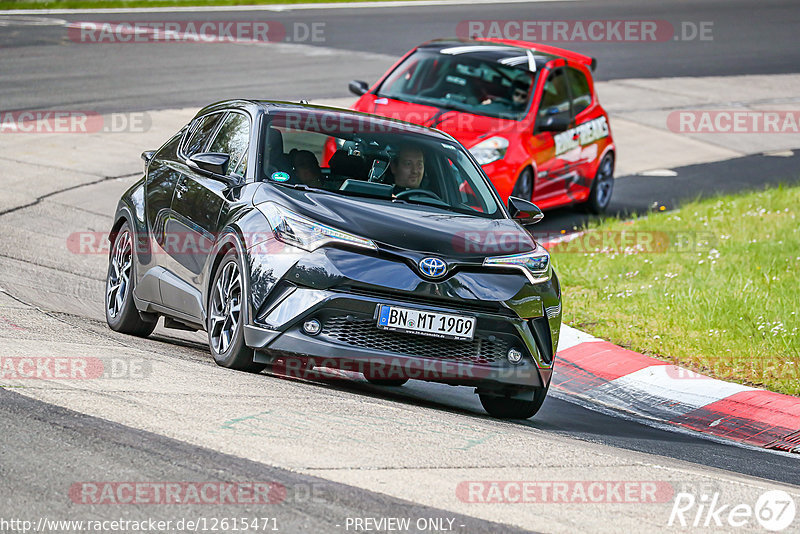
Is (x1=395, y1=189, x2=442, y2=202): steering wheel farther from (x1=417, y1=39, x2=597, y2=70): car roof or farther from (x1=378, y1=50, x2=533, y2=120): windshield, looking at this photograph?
(x1=417, y1=39, x2=597, y2=70): car roof

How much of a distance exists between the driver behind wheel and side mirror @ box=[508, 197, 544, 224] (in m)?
0.66

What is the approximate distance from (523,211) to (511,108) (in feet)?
19.7

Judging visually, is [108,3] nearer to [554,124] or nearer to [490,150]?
[554,124]

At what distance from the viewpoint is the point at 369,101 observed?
14.4 m

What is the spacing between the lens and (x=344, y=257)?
687 centimetres

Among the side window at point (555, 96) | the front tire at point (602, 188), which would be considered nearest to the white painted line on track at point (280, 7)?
the front tire at point (602, 188)

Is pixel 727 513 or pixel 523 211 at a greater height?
pixel 523 211

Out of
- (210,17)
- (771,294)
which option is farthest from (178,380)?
(210,17)

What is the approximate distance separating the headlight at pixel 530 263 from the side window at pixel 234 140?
1.75 meters

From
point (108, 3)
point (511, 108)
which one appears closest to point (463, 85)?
point (511, 108)

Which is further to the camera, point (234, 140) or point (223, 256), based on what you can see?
point (234, 140)

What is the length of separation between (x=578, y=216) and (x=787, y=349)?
641 cm

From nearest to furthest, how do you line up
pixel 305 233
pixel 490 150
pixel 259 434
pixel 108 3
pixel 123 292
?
pixel 259 434 → pixel 305 233 → pixel 123 292 → pixel 490 150 → pixel 108 3

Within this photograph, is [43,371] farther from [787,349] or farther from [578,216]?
[578,216]
